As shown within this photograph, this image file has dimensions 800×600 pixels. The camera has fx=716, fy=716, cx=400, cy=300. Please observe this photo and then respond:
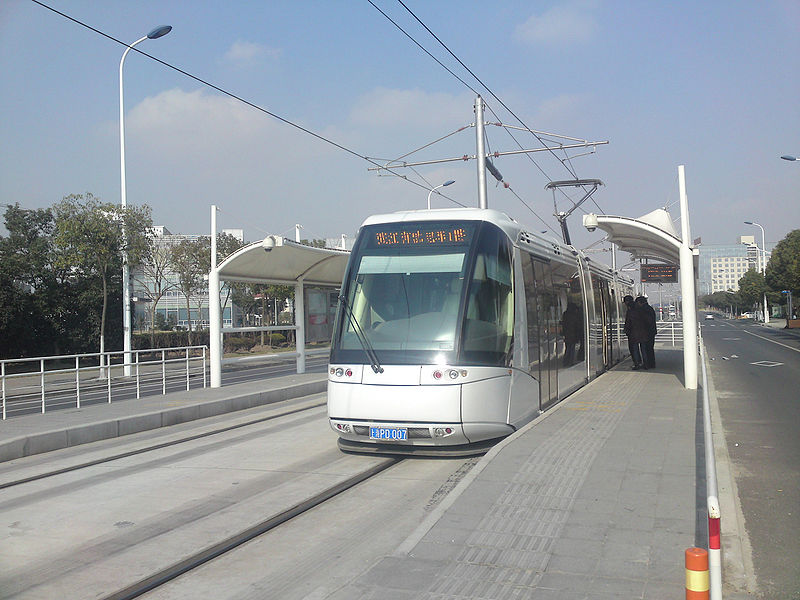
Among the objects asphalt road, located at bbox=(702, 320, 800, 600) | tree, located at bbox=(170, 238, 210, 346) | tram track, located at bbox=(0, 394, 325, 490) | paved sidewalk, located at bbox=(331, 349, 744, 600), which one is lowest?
asphalt road, located at bbox=(702, 320, 800, 600)

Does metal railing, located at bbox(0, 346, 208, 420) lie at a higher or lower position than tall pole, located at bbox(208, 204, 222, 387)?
lower

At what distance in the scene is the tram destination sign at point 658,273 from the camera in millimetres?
29797

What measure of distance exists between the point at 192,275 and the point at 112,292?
4.66 meters

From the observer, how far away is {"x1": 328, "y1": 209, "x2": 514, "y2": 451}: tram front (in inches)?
316

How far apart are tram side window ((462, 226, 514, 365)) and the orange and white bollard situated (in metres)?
4.54

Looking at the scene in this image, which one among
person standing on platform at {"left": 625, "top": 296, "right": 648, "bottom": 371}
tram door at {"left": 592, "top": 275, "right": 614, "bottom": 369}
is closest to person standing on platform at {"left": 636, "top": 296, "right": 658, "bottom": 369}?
person standing on platform at {"left": 625, "top": 296, "right": 648, "bottom": 371}

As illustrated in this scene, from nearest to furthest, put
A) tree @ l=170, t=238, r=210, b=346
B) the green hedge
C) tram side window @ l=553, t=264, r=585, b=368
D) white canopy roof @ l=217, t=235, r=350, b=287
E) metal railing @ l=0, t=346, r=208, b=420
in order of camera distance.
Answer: tram side window @ l=553, t=264, r=585, b=368 < metal railing @ l=0, t=346, r=208, b=420 < white canopy roof @ l=217, t=235, r=350, b=287 < the green hedge < tree @ l=170, t=238, r=210, b=346

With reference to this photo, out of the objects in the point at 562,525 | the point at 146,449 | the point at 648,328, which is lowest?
the point at 146,449

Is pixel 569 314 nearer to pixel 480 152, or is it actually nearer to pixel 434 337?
pixel 434 337

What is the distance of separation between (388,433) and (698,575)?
189 inches

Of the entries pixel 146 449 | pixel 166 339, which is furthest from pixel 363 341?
pixel 166 339

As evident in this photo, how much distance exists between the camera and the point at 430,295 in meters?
8.47

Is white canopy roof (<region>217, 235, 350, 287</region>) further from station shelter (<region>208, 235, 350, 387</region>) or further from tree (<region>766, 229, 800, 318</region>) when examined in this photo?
tree (<region>766, 229, 800, 318</region>)

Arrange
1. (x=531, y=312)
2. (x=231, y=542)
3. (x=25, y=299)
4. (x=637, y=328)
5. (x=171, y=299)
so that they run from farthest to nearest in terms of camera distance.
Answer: (x=171, y=299) → (x=25, y=299) → (x=637, y=328) → (x=531, y=312) → (x=231, y=542)
